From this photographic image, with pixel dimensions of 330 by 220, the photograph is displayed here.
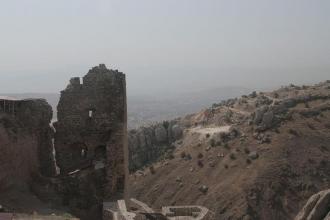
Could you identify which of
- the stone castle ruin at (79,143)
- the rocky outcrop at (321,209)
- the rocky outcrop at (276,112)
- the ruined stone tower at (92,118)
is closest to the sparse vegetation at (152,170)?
the rocky outcrop at (276,112)

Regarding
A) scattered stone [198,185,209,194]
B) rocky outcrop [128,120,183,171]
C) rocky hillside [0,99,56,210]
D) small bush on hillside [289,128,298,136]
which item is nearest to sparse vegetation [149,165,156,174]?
rocky outcrop [128,120,183,171]

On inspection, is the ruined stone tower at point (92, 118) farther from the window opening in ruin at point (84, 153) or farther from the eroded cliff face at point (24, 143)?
the eroded cliff face at point (24, 143)

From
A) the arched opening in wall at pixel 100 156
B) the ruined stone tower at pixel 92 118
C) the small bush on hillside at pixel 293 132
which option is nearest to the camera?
the arched opening in wall at pixel 100 156

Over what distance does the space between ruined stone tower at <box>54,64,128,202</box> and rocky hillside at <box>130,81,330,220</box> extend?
25.5 metres

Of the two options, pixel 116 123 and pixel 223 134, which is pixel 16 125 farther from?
pixel 223 134

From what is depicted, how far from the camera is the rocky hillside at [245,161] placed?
161 ft

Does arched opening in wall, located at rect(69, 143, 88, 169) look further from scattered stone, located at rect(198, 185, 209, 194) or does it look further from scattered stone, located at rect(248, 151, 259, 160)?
scattered stone, located at rect(248, 151, 259, 160)

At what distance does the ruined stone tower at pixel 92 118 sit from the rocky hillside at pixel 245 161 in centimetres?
2552

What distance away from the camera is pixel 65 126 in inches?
896

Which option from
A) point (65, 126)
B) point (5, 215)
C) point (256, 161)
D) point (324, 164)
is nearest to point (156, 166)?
point (256, 161)

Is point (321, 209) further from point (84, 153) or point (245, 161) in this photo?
point (245, 161)

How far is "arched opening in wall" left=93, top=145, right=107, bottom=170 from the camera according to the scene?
72.8ft

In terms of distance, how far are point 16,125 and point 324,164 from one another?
124 feet

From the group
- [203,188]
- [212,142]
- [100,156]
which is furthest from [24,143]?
[212,142]
